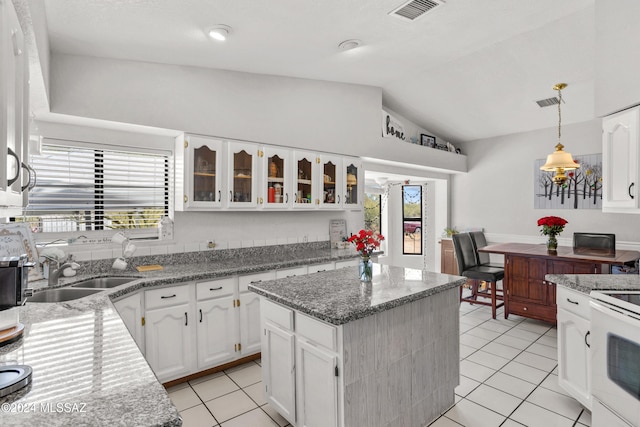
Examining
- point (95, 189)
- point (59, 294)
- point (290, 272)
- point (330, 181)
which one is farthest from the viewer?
point (330, 181)

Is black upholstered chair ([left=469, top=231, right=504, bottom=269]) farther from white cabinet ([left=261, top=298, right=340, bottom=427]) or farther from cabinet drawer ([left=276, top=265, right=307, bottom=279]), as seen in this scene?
white cabinet ([left=261, top=298, right=340, bottom=427])

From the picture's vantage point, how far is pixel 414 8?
103 inches

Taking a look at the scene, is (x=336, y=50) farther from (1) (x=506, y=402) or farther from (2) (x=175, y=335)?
(1) (x=506, y=402)

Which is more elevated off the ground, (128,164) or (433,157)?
(433,157)

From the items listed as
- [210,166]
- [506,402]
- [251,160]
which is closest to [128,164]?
[210,166]

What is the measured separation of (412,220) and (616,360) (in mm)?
5145

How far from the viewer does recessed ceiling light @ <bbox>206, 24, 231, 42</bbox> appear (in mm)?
2506

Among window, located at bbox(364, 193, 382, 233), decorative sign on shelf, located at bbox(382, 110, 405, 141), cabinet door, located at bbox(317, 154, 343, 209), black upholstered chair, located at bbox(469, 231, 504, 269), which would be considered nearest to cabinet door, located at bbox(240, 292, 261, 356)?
cabinet door, located at bbox(317, 154, 343, 209)

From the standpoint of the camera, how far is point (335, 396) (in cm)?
181

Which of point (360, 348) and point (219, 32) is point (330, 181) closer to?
point (219, 32)

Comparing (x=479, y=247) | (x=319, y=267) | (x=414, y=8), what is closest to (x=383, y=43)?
(x=414, y=8)

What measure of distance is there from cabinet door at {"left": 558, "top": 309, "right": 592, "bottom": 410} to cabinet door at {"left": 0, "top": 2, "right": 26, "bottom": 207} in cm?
299

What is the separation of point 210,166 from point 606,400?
3321 mm

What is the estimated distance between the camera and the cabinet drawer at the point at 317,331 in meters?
1.82
